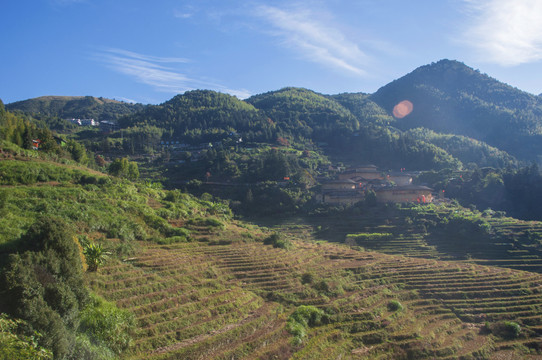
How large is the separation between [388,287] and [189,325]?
12.6 metres

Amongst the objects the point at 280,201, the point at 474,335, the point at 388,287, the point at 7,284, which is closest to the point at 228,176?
the point at 280,201

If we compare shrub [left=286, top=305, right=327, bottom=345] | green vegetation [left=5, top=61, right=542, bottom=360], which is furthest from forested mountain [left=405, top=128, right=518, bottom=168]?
shrub [left=286, top=305, right=327, bottom=345]

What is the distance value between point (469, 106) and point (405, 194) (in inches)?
4009

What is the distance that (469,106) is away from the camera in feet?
410

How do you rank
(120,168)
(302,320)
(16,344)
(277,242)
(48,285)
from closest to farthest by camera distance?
(16,344), (48,285), (302,320), (277,242), (120,168)

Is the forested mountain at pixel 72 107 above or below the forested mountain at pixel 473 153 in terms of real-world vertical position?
above

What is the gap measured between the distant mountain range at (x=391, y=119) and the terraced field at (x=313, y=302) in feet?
187

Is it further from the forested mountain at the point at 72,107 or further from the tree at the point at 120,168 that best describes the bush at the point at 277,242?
the forested mountain at the point at 72,107

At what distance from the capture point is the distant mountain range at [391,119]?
83750mm

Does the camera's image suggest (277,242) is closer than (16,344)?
No

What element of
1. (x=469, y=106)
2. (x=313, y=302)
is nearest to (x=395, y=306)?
(x=313, y=302)

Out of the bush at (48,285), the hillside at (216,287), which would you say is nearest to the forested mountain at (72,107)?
the hillside at (216,287)

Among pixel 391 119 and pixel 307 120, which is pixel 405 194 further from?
pixel 391 119

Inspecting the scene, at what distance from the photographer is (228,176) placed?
187 feet
